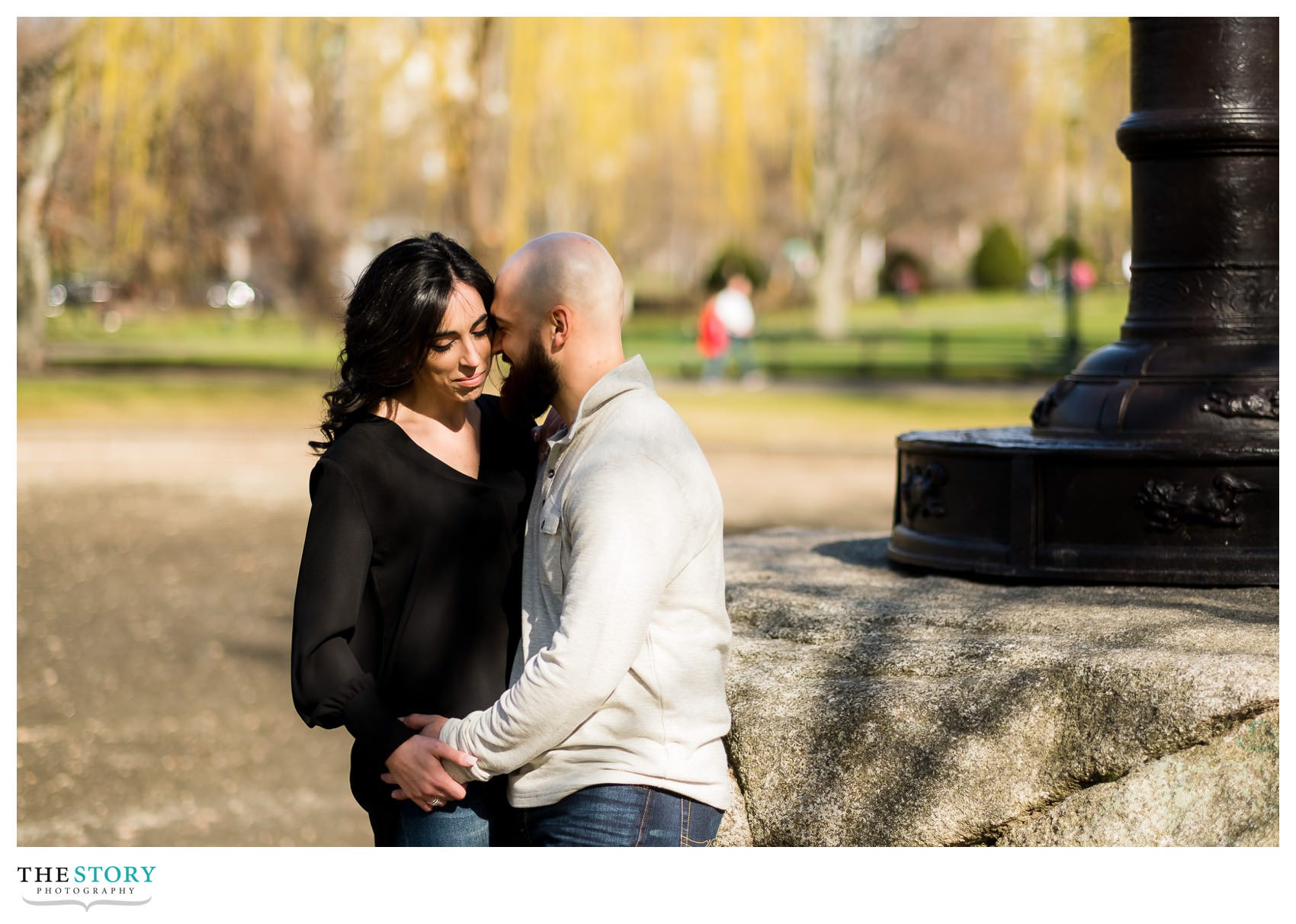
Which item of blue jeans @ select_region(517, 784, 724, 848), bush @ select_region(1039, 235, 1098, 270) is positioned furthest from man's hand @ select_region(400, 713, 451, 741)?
bush @ select_region(1039, 235, 1098, 270)

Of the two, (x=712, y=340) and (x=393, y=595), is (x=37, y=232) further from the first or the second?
(x=393, y=595)

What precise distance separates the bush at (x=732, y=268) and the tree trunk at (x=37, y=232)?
27.2 m

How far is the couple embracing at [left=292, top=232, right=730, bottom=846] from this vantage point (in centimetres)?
272

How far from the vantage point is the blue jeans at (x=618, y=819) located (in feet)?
9.45

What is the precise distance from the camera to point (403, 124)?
3011 cm

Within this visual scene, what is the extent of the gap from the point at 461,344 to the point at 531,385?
184 mm

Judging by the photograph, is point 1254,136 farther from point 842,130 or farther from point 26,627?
point 842,130

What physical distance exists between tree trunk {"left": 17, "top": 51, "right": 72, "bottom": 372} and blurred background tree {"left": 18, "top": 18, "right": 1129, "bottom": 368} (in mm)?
43

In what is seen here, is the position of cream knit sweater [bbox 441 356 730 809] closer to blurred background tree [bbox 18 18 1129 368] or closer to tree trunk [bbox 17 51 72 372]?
blurred background tree [bbox 18 18 1129 368]

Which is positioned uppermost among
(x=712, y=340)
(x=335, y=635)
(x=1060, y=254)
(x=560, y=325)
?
(x=1060, y=254)

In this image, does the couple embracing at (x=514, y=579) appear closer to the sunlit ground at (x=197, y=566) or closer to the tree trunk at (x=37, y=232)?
the sunlit ground at (x=197, y=566)

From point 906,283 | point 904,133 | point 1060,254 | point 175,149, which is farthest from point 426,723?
point 1060,254

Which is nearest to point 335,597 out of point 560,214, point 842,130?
point 560,214
